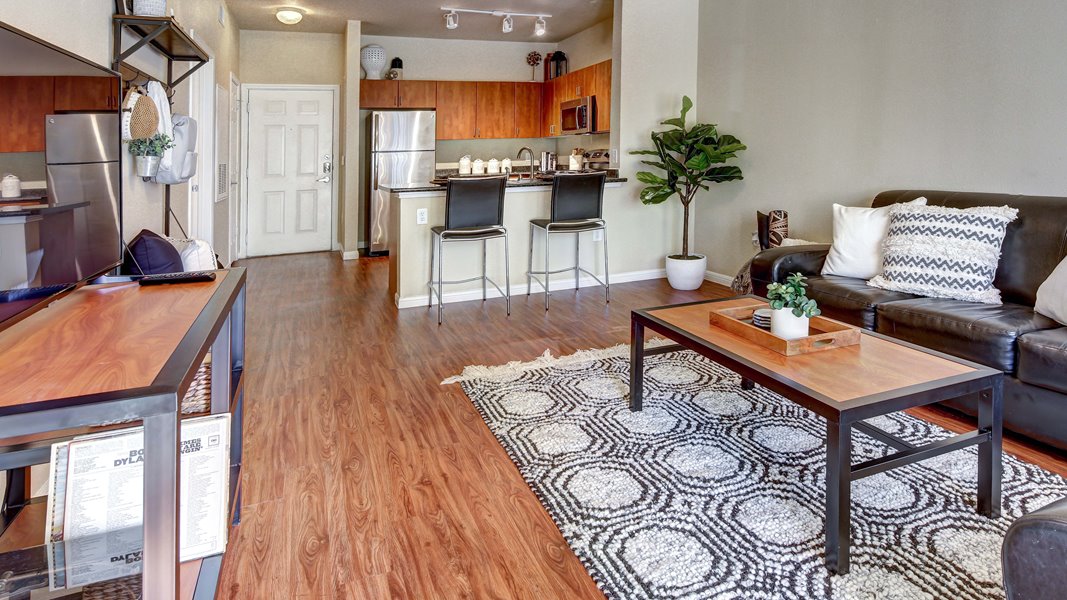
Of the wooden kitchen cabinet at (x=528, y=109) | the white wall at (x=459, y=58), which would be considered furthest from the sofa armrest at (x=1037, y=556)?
the white wall at (x=459, y=58)

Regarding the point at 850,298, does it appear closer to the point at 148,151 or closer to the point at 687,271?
the point at 687,271

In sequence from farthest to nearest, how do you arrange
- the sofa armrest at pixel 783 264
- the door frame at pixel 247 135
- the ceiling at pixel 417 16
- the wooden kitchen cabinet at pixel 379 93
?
1. the wooden kitchen cabinet at pixel 379 93
2. the door frame at pixel 247 135
3. the ceiling at pixel 417 16
4. the sofa armrest at pixel 783 264

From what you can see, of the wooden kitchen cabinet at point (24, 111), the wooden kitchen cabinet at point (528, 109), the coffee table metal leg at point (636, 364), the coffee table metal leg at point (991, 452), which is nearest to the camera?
the wooden kitchen cabinet at point (24, 111)

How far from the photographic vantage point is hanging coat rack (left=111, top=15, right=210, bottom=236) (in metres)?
2.40

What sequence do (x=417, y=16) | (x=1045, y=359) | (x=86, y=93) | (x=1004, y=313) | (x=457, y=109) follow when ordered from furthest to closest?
1. (x=457, y=109)
2. (x=417, y=16)
3. (x=1004, y=313)
4. (x=1045, y=359)
5. (x=86, y=93)

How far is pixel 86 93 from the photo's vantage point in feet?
4.97

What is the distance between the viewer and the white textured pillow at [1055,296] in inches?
96.4

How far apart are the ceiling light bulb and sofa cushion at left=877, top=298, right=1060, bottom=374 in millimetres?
5553

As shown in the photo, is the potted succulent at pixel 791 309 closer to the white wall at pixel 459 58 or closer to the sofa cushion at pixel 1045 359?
the sofa cushion at pixel 1045 359

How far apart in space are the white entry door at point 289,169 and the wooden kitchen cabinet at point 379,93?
37 cm

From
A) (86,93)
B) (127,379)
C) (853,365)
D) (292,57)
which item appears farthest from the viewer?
(292,57)

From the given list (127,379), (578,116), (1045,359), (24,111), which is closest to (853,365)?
(1045,359)

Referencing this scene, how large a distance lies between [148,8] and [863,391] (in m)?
2.89

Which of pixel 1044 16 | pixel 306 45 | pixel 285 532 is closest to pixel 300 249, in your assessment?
Result: pixel 306 45
